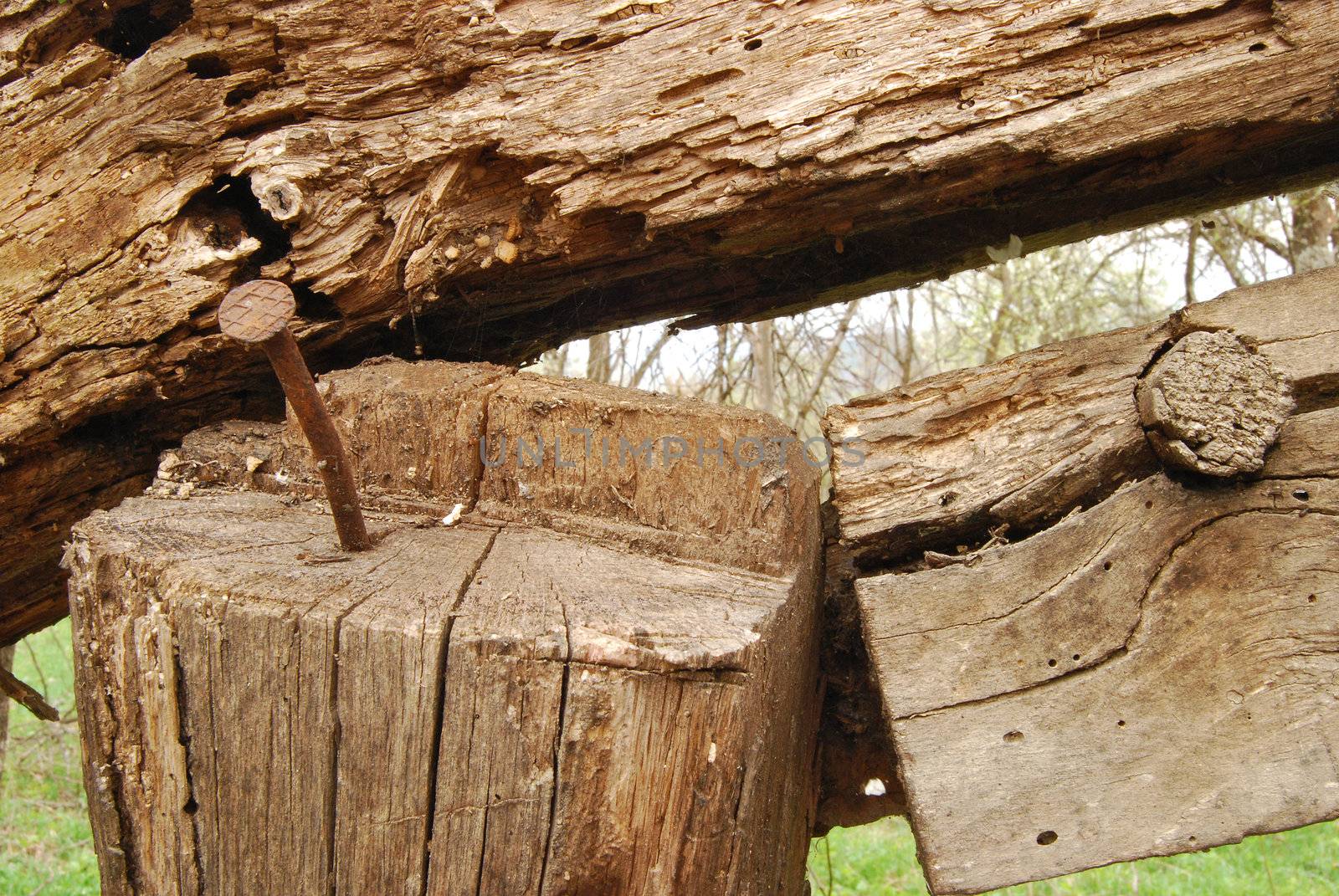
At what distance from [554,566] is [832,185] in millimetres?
820

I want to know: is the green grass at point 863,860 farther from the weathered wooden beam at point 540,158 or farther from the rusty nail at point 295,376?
the rusty nail at point 295,376

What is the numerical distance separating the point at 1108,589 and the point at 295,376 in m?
1.30

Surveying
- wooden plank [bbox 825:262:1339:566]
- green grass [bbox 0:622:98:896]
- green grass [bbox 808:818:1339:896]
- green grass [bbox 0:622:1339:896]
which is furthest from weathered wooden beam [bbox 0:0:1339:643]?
green grass [bbox 808:818:1339:896]

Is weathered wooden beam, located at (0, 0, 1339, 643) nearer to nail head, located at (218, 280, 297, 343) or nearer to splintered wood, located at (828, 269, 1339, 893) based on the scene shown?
splintered wood, located at (828, 269, 1339, 893)

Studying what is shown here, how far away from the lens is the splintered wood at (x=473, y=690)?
1.13 metres

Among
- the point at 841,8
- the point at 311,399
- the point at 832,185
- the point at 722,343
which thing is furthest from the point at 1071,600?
the point at 722,343

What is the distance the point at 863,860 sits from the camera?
5.18 meters

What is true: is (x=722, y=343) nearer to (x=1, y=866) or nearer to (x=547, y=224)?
(x=547, y=224)

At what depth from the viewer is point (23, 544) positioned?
2.03m

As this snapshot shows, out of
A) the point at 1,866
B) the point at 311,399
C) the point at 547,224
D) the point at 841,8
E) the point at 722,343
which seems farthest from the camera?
the point at 1,866

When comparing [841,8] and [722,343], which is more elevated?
[841,8]

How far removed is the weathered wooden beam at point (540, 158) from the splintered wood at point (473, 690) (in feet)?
1.51

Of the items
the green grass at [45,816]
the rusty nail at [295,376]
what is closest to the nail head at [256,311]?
the rusty nail at [295,376]

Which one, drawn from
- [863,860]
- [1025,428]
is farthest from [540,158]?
[863,860]
